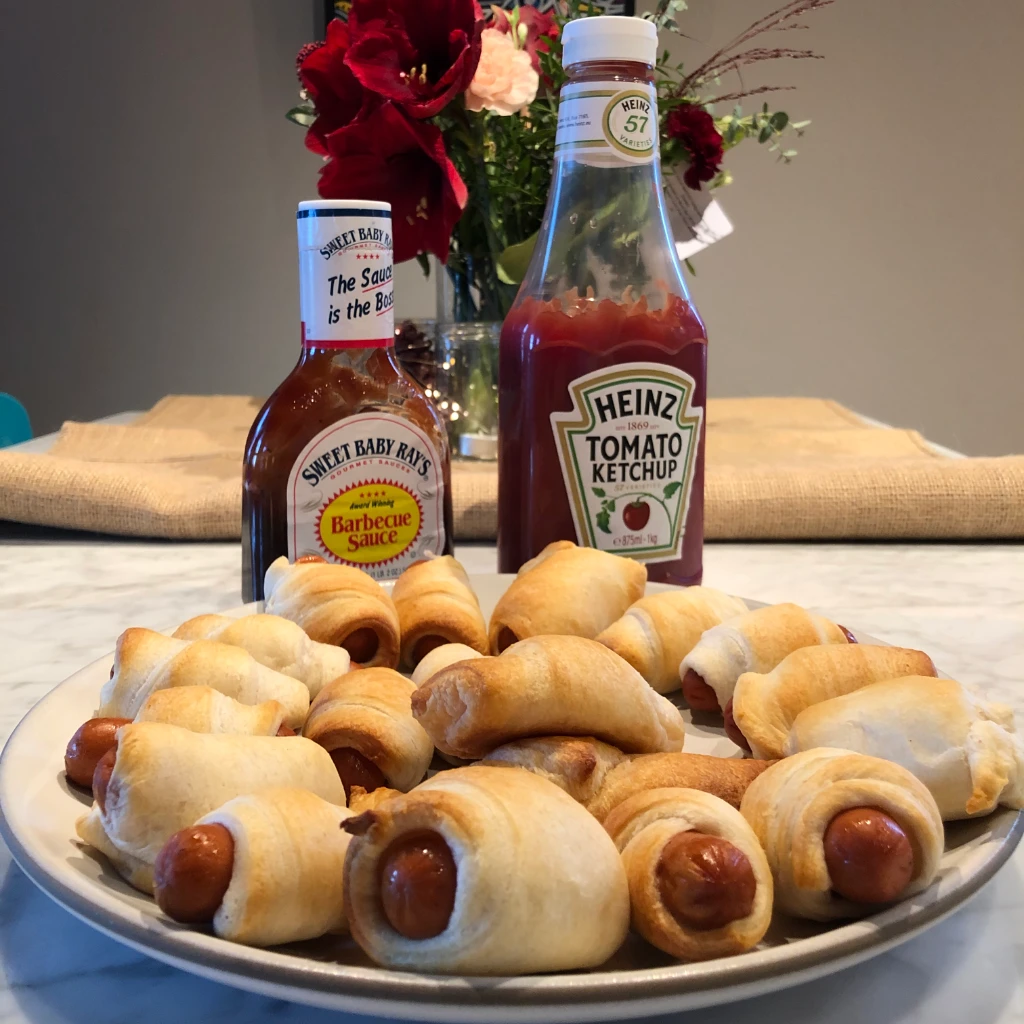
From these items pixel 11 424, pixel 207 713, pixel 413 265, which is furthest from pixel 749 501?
pixel 413 265

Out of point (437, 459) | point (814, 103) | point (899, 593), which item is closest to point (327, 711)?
point (437, 459)

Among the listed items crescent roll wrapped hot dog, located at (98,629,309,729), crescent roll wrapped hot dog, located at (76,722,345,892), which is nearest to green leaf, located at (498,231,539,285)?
crescent roll wrapped hot dog, located at (98,629,309,729)

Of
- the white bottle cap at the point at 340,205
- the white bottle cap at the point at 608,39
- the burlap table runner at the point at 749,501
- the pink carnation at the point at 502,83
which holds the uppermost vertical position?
the pink carnation at the point at 502,83

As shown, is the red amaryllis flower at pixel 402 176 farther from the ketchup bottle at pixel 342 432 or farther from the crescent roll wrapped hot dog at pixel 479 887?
the crescent roll wrapped hot dog at pixel 479 887

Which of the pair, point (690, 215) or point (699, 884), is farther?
point (690, 215)

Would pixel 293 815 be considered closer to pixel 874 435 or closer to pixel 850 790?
pixel 850 790

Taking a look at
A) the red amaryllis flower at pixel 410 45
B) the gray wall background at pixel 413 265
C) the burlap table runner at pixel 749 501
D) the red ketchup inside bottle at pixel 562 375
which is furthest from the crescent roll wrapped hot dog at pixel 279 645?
the gray wall background at pixel 413 265

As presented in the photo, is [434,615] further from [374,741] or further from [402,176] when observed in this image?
[402,176]
